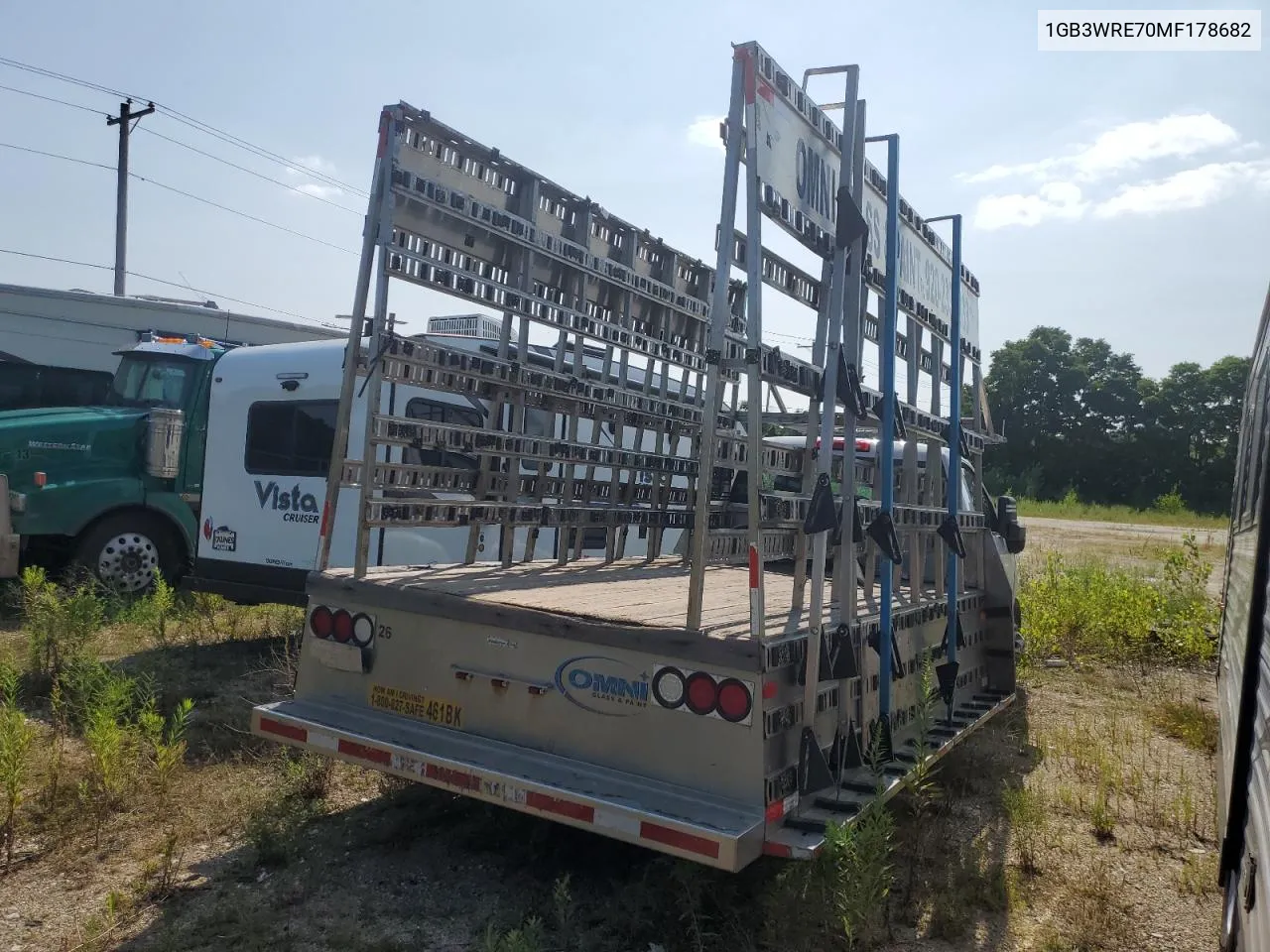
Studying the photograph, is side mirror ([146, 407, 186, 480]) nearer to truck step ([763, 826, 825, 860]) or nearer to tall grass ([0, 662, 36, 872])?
tall grass ([0, 662, 36, 872])

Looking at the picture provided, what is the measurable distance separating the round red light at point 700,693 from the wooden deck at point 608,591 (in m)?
0.15

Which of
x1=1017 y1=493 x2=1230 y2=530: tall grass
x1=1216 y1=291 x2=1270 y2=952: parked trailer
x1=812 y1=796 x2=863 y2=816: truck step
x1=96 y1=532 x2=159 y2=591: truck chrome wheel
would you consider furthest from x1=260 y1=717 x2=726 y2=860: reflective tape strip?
x1=1017 y1=493 x2=1230 y2=530: tall grass

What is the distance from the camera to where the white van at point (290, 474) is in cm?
756

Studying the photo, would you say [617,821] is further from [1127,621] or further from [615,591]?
[1127,621]

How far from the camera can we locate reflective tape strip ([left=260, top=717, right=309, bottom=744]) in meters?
3.92

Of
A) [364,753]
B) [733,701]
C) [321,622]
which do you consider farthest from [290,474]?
[733,701]

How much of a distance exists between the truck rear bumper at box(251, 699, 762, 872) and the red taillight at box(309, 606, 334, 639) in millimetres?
295

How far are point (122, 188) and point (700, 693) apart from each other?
1011 inches

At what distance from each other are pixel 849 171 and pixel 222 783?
4.16 meters

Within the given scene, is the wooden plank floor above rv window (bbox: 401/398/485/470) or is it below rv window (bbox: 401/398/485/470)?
below

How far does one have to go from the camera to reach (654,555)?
641 centimetres

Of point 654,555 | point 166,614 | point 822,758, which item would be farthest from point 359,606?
point 166,614

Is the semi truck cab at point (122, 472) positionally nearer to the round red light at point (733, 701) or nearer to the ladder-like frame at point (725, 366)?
the ladder-like frame at point (725, 366)

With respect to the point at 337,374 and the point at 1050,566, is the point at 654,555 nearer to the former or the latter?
the point at 337,374
